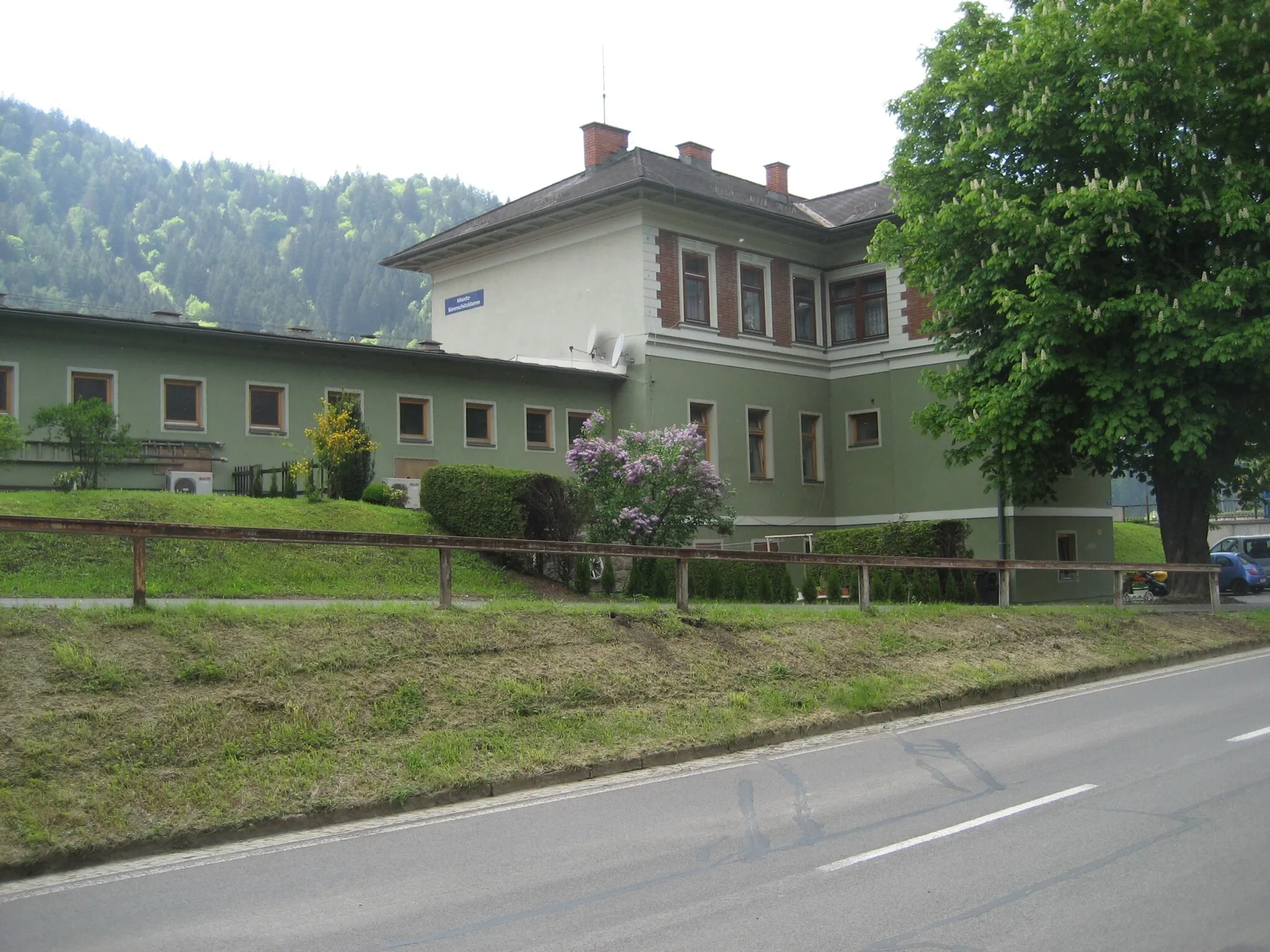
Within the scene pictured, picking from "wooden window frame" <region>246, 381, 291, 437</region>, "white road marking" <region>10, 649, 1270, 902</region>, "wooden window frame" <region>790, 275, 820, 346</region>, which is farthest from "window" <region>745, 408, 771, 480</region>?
"white road marking" <region>10, 649, 1270, 902</region>

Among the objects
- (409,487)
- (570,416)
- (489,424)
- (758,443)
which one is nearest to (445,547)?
(409,487)

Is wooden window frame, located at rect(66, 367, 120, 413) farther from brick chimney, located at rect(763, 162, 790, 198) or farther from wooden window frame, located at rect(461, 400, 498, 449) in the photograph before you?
brick chimney, located at rect(763, 162, 790, 198)

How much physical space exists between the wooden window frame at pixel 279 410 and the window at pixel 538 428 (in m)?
6.97

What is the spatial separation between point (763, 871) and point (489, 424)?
2746 cm

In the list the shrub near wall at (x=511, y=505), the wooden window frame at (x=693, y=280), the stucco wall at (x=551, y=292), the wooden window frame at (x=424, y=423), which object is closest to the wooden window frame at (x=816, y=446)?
the wooden window frame at (x=693, y=280)

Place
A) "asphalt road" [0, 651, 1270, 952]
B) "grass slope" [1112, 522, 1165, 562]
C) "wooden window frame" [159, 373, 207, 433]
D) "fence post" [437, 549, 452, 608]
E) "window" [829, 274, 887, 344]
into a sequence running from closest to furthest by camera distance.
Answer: "asphalt road" [0, 651, 1270, 952] < "fence post" [437, 549, 452, 608] < "wooden window frame" [159, 373, 207, 433] < "window" [829, 274, 887, 344] < "grass slope" [1112, 522, 1165, 562]

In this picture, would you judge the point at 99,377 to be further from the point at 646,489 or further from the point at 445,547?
the point at 445,547

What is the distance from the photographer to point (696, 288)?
3697 cm

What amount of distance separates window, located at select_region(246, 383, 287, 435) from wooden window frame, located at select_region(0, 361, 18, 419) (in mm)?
5059

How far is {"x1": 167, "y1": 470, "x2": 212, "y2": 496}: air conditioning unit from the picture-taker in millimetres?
27984

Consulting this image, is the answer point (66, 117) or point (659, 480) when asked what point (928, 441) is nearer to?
point (659, 480)

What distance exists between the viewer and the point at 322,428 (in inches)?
1102

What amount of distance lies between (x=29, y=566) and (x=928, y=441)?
90.2ft

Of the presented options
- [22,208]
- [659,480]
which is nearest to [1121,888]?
[659,480]
